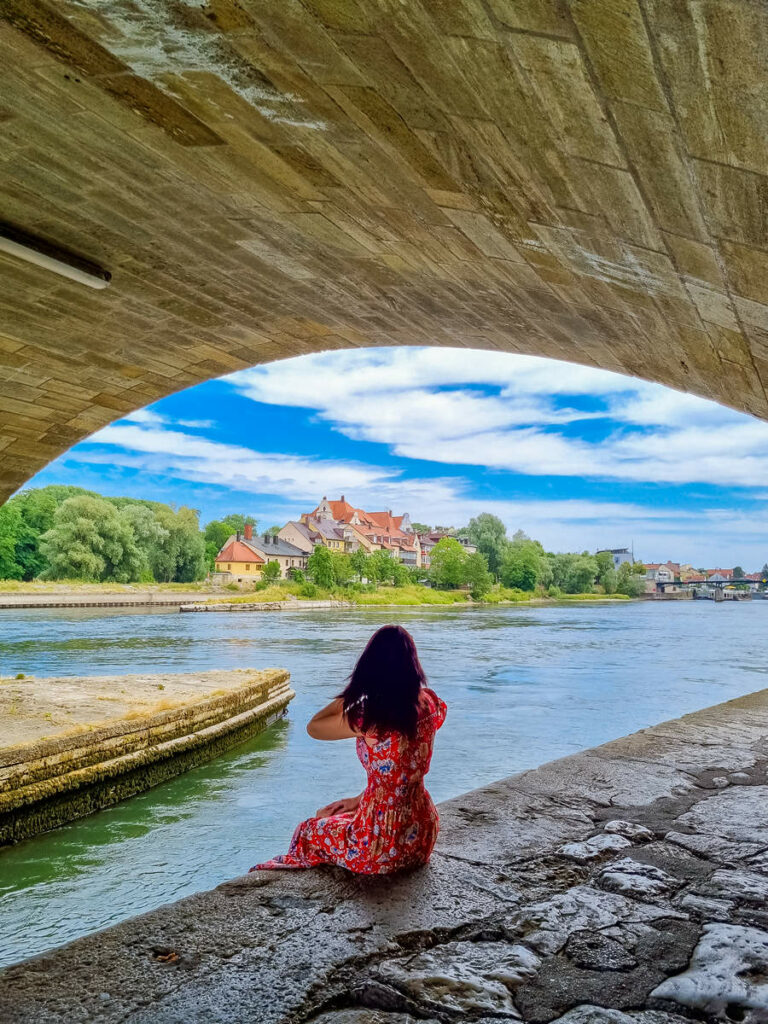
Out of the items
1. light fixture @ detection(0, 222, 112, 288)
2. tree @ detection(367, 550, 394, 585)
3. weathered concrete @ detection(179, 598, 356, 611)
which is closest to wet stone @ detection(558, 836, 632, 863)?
light fixture @ detection(0, 222, 112, 288)

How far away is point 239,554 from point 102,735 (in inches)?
2378

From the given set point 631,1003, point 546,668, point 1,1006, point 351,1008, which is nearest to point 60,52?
point 1,1006

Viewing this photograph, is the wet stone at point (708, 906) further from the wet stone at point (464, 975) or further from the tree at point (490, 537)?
the tree at point (490, 537)

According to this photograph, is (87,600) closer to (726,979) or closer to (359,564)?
(359,564)

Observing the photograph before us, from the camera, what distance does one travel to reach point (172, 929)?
209 centimetres

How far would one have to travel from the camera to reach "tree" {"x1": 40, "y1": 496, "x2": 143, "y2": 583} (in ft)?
133

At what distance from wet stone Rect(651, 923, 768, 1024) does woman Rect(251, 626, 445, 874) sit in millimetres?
890

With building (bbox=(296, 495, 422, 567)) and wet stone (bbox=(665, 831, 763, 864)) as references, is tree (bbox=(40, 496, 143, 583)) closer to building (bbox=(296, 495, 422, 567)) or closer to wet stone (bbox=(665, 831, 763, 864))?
building (bbox=(296, 495, 422, 567))

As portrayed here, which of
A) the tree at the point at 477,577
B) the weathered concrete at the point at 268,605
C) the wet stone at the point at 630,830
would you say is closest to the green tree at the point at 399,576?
the tree at the point at 477,577

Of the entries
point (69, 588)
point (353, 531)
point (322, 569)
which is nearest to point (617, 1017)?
point (69, 588)

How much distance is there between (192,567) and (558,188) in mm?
49156

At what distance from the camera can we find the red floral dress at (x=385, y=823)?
2.43 m

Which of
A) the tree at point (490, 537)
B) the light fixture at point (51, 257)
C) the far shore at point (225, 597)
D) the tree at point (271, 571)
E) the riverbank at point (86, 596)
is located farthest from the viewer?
the tree at point (490, 537)

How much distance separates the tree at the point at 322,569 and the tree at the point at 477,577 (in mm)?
12516
